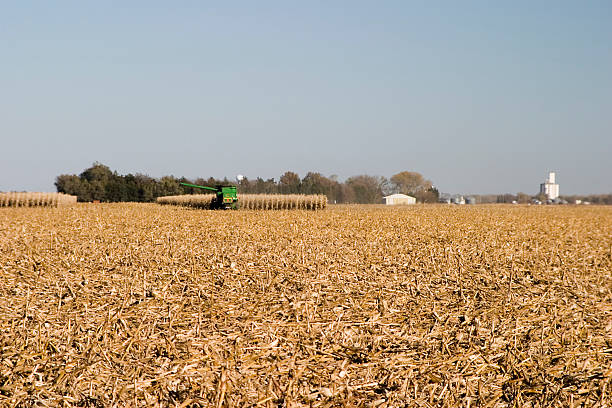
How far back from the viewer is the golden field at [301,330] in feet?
13.6

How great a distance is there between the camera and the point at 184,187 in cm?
7369

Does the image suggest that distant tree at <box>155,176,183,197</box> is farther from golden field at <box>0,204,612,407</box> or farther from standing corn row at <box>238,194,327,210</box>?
golden field at <box>0,204,612,407</box>

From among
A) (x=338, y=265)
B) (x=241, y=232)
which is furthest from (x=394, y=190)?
(x=338, y=265)

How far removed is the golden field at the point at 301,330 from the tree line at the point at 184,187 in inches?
1831

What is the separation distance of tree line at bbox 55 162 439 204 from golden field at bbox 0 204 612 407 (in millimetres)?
46495

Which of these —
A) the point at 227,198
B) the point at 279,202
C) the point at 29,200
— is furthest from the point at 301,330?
the point at 29,200

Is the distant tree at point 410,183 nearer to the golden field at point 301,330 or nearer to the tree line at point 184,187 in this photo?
the tree line at point 184,187

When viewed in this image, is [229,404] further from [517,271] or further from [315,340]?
[517,271]

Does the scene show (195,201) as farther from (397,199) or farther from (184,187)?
(397,199)

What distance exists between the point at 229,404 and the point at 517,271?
23.9 ft

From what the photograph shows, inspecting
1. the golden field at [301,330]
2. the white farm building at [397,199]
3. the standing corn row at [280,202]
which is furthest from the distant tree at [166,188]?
the golden field at [301,330]

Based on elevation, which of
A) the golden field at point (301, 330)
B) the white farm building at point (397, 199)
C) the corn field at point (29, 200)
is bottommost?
the golden field at point (301, 330)

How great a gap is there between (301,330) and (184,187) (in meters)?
70.0

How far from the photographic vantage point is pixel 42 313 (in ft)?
20.4
